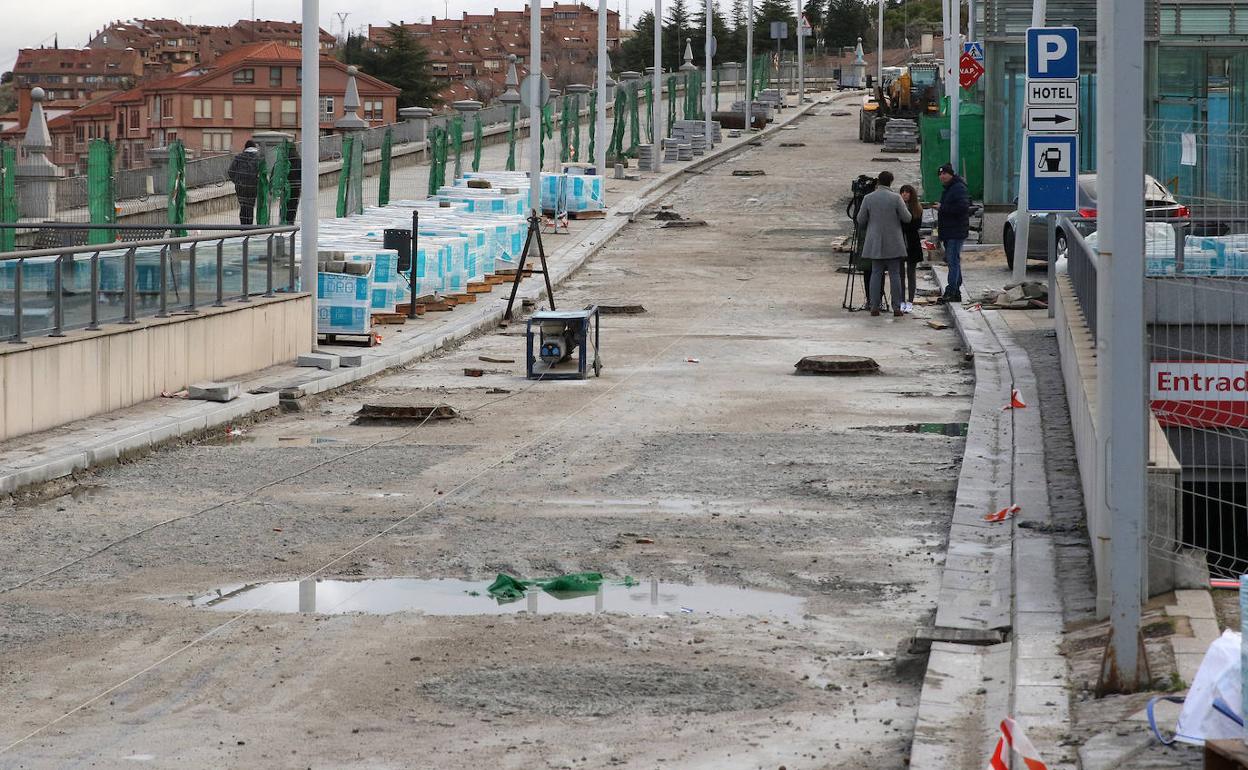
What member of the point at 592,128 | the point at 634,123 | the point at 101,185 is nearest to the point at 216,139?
the point at 592,128

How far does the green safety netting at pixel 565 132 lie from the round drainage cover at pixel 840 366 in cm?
3373

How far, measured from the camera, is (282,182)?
28875mm

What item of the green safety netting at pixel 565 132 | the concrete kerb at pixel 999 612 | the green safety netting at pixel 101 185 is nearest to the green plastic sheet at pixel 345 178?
the green safety netting at pixel 101 185

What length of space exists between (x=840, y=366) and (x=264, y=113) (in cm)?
11159

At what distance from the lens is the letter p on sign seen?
18.6 meters

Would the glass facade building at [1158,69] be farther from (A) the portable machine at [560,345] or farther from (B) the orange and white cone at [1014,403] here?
(B) the orange and white cone at [1014,403]

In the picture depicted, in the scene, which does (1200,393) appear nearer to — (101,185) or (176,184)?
(176,184)

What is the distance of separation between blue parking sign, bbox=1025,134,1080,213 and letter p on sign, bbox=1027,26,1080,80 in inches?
30.2

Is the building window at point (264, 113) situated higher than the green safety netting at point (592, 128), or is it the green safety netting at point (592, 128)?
the building window at point (264, 113)

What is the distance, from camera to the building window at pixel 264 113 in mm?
125625

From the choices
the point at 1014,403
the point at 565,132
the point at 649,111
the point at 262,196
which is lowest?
the point at 1014,403

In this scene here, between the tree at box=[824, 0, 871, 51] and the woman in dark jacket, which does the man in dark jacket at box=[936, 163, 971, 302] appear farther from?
the tree at box=[824, 0, 871, 51]

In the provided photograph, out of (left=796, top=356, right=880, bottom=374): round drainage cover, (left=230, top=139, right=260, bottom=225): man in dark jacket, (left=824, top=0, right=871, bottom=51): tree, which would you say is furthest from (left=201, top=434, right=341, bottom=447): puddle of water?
(left=824, top=0, right=871, bottom=51): tree

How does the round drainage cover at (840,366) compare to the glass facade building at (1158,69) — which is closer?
the round drainage cover at (840,366)
